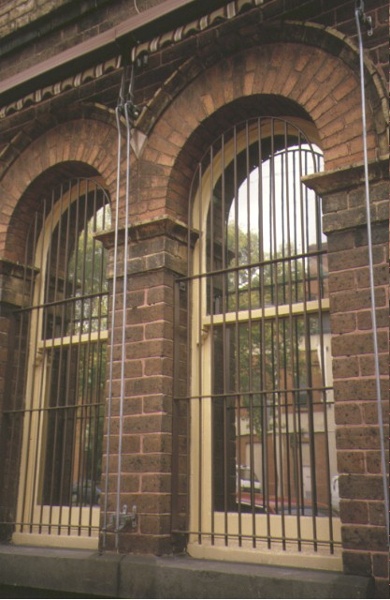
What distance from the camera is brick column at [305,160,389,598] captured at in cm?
365

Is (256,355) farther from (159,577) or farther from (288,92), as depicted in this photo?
(288,92)

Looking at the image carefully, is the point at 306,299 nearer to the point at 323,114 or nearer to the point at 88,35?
the point at 323,114

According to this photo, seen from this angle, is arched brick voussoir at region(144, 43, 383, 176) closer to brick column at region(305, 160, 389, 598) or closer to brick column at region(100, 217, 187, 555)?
brick column at region(305, 160, 389, 598)

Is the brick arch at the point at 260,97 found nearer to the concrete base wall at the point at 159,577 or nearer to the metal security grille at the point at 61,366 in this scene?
the metal security grille at the point at 61,366

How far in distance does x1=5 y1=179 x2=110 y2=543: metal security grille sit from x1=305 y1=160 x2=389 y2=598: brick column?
6.55 ft

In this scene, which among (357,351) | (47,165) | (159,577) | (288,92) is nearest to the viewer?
(357,351)

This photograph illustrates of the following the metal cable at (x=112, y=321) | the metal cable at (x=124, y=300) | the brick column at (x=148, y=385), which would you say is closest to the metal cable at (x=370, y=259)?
the brick column at (x=148, y=385)

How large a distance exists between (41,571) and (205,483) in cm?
134

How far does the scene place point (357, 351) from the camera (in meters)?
3.88

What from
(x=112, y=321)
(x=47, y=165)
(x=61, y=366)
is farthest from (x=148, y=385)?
(x=47, y=165)

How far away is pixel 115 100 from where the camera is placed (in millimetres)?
5543

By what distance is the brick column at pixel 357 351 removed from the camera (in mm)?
3650

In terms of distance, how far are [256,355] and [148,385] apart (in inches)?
31.8

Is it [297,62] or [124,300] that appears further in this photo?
[124,300]
